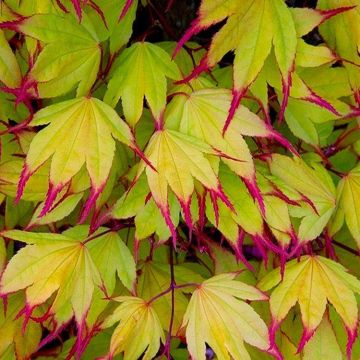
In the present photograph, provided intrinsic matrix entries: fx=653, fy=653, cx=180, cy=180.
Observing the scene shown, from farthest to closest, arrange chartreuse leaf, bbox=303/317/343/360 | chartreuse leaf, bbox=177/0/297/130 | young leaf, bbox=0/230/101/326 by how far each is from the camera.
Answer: chartreuse leaf, bbox=303/317/343/360
young leaf, bbox=0/230/101/326
chartreuse leaf, bbox=177/0/297/130

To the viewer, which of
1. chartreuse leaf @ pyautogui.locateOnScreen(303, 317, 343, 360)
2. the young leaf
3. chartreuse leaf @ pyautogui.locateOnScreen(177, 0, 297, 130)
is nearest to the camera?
chartreuse leaf @ pyautogui.locateOnScreen(177, 0, 297, 130)

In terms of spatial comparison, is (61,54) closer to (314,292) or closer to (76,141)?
(76,141)

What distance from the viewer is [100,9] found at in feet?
3.28

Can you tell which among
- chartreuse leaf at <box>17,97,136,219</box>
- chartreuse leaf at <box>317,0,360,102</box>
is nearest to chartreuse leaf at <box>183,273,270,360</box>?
chartreuse leaf at <box>17,97,136,219</box>

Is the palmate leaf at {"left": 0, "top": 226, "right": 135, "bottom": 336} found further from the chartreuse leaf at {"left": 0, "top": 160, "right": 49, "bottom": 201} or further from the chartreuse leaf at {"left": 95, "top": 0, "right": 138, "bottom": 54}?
the chartreuse leaf at {"left": 95, "top": 0, "right": 138, "bottom": 54}

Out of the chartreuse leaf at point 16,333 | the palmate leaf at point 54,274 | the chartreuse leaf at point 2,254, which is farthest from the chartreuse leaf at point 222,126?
the chartreuse leaf at point 16,333

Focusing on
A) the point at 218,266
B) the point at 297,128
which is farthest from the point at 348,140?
the point at 218,266

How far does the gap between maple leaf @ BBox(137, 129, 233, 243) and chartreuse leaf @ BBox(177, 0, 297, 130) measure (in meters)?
0.06

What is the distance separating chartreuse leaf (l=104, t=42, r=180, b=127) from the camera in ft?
3.14

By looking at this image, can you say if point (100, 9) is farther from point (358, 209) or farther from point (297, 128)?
point (358, 209)

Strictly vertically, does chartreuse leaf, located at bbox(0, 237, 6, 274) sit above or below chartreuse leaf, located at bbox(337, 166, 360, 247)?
below

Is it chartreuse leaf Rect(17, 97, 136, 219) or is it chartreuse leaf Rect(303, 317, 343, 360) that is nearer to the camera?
chartreuse leaf Rect(17, 97, 136, 219)

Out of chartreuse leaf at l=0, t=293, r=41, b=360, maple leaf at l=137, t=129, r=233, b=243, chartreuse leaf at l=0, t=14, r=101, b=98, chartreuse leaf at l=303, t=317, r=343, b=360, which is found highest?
chartreuse leaf at l=0, t=14, r=101, b=98

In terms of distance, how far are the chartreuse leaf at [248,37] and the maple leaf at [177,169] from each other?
2.4 inches
